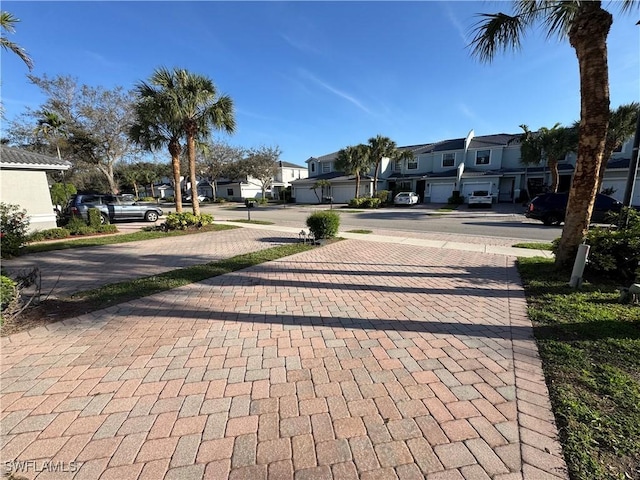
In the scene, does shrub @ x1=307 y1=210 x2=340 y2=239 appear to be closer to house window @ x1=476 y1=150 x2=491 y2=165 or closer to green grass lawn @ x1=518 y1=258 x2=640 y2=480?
green grass lawn @ x1=518 y1=258 x2=640 y2=480

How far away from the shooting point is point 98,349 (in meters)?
3.29

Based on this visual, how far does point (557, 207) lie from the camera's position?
15.0 m

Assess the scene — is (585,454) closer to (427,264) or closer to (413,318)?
(413,318)

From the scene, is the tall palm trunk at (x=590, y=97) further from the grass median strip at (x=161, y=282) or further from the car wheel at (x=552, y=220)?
the car wheel at (x=552, y=220)

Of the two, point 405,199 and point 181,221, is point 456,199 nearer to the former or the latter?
point 405,199

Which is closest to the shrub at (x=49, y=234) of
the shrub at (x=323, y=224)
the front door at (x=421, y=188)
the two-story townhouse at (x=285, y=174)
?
the shrub at (x=323, y=224)

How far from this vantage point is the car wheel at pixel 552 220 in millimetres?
15086

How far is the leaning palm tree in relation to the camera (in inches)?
465

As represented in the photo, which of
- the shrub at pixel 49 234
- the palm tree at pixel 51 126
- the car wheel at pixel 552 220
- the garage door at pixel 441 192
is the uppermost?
the palm tree at pixel 51 126

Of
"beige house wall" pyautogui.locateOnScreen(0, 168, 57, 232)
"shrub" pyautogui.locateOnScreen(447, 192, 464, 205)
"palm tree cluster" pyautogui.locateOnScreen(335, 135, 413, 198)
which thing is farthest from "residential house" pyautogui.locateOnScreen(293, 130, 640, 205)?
"beige house wall" pyautogui.locateOnScreen(0, 168, 57, 232)

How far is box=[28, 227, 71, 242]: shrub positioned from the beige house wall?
33.3 inches

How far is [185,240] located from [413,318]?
9.63 metres

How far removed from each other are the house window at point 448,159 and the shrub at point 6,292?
36.1 meters

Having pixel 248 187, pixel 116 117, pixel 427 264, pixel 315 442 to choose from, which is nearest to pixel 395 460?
pixel 315 442
